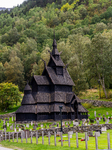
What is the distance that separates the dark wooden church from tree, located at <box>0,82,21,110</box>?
14.7m

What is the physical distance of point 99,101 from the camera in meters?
69.6

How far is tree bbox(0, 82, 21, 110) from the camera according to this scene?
238ft

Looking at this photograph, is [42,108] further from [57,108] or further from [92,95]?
[92,95]

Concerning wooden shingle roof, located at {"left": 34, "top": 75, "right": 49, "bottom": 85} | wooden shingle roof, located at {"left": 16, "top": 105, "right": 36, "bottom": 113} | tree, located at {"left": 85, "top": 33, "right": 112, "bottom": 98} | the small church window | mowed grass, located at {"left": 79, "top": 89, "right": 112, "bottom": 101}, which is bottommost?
wooden shingle roof, located at {"left": 16, "top": 105, "right": 36, "bottom": 113}

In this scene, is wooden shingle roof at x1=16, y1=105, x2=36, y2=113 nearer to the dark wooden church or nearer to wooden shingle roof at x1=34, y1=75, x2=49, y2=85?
the dark wooden church

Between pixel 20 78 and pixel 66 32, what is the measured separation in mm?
77359

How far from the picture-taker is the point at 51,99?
58094mm

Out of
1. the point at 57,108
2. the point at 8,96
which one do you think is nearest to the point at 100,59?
the point at 57,108

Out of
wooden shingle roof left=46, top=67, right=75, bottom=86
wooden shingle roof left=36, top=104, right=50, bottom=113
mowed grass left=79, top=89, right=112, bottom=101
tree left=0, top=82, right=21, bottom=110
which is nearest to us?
wooden shingle roof left=36, top=104, right=50, bottom=113

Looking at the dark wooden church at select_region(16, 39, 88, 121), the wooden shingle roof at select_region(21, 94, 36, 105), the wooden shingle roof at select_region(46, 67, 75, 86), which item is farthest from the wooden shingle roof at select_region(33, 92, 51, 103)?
the wooden shingle roof at select_region(46, 67, 75, 86)

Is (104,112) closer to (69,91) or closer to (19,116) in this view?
(69,91)

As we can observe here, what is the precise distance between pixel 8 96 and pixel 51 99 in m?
19.0

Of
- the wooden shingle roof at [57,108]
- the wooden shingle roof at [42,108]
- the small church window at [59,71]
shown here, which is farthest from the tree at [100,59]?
the wooden shingle roof at [42,108]

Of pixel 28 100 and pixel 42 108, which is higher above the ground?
pixel 28 100
